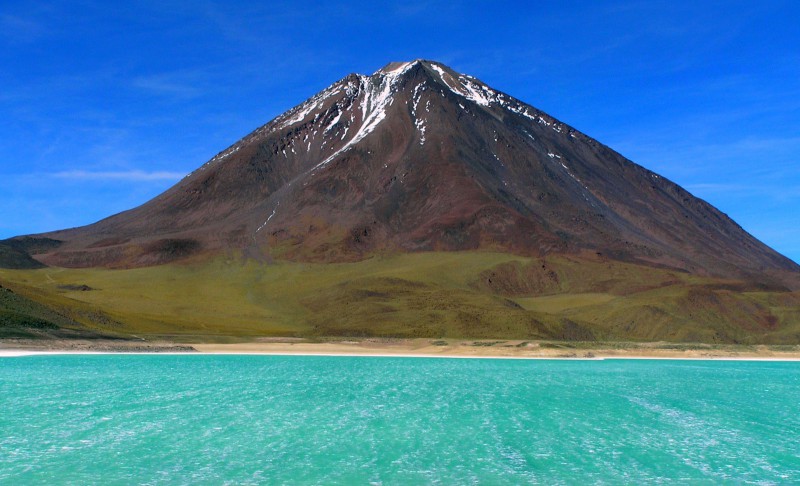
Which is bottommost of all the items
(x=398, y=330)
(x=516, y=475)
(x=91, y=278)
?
(x=516, y=475)

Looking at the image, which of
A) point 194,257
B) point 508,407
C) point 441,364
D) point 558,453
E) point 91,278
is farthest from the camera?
point 194,257

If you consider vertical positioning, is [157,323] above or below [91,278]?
below

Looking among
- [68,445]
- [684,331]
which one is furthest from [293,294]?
[68,445]

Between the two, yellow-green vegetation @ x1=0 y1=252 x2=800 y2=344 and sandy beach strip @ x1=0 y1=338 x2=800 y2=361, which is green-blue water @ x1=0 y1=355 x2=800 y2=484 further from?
yellow-green vegetation @ x1=0 y1=252 x2=800 y2=344

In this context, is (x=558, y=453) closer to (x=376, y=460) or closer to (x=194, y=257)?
(x=376, y=460)

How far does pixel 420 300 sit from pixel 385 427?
94.0 m

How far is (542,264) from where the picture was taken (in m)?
164

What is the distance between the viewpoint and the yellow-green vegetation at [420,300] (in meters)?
110

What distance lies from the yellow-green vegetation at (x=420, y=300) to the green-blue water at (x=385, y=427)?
4865cm

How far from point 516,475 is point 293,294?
126 meters

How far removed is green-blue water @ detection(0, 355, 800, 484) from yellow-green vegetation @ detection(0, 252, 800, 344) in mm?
48648

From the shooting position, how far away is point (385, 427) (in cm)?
3425

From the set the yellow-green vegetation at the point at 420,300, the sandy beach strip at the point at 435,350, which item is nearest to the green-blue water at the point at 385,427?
the sandy beach strip at the point at 435,350

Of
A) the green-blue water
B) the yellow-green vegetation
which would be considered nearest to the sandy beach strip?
the yellow-green vegetation
